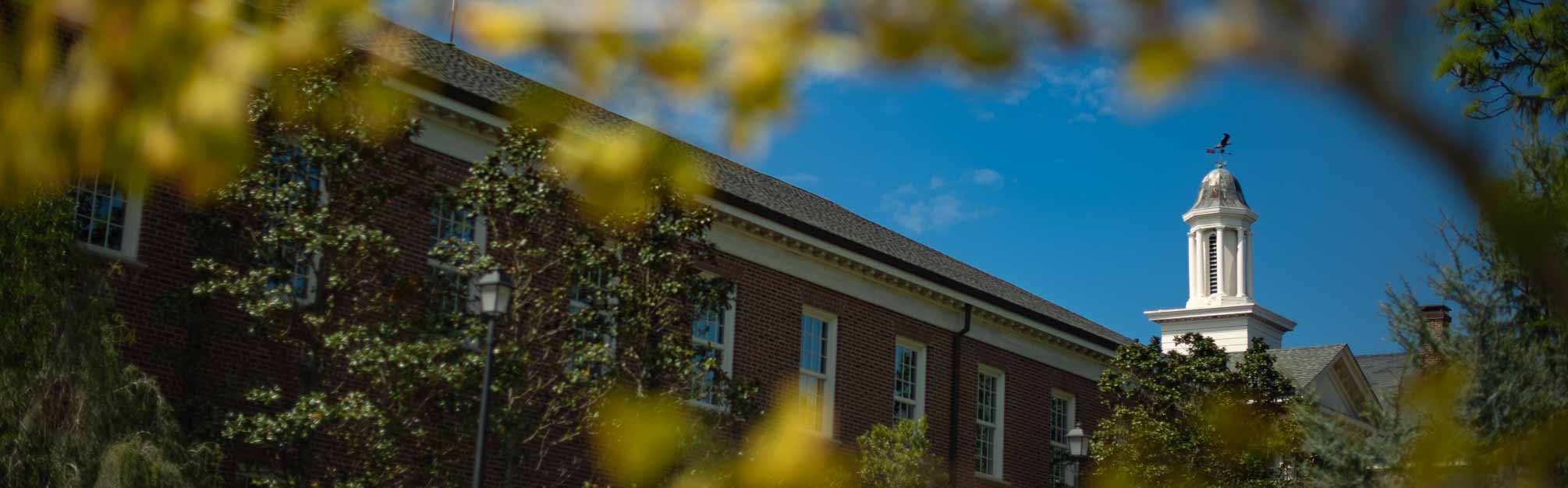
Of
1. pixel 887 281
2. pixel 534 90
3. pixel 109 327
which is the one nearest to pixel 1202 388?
pixel 887 281

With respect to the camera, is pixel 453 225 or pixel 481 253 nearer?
pixel 481 253

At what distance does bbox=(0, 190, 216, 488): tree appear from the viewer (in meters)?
13.1

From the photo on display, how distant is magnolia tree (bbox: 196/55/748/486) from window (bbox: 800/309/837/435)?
8.00 meters

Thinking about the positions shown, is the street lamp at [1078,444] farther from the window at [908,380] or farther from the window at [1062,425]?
the window at [1062,425]

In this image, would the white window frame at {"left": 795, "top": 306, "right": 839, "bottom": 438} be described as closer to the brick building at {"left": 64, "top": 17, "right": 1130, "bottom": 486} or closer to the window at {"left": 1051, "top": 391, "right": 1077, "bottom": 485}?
the brick building at {"left": 64, "top": 17, "right": 1130, "bottom": 486}

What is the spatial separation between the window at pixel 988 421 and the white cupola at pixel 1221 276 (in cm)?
2159

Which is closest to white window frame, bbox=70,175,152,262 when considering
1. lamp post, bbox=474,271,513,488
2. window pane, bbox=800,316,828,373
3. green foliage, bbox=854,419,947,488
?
lamp post, bbox=474,271,513,488

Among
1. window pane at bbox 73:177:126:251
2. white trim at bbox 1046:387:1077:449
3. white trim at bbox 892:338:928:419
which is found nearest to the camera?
window pane at bbox 73:177:126:251

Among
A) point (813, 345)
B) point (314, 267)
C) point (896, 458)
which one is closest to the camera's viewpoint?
point (314, 267)

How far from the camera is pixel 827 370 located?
1015 inches

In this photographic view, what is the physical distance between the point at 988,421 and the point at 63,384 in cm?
1935

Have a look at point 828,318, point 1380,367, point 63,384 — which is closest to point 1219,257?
point 1380,367

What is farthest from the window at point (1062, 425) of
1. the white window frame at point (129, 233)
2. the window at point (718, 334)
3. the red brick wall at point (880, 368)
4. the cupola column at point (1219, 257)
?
the cupola column at point (1219, 257)

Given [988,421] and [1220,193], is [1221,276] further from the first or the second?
[988,421]
